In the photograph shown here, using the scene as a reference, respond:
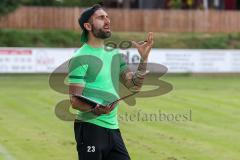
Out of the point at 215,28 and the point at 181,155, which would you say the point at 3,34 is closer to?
the point at 215,28

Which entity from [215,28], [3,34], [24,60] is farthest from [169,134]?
[215,28]

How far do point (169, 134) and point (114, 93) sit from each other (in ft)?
24.8

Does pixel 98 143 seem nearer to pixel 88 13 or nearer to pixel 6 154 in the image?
pixel 88 13

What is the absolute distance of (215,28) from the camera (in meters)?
49.4

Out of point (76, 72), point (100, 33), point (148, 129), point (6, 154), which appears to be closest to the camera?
point (76, 72)

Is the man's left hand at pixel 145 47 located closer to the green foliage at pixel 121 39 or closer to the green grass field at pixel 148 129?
the green grass field at pixel 148 129

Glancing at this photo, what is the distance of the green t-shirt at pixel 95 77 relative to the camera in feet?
21.8

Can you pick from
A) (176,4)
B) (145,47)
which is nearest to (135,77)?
(145,47)

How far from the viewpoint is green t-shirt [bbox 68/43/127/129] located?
664 centimetres
